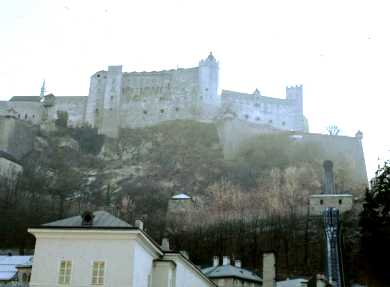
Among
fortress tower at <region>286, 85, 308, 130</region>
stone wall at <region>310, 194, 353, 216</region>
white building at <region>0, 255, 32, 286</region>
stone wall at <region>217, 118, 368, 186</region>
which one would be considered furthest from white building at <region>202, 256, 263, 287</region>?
fortress tower at <region>286, 85, 308, 130</region>

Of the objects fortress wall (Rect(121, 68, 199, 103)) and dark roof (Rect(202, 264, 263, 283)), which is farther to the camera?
fortress wall (Rect(121, 68, 199, 103))

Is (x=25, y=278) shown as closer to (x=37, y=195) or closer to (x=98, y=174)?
(x=37, y=195)

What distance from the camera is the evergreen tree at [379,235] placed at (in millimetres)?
30078

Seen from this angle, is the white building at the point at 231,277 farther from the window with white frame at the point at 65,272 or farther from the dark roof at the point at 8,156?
the dark roof at the point at 8,156

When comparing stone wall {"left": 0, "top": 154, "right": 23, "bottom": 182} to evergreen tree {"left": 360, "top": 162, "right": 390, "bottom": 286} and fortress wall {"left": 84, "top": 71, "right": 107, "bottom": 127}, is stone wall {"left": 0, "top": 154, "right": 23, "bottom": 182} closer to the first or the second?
fortress wall {"left": 84, "top": 71, "right": 107, "bottom": 127}

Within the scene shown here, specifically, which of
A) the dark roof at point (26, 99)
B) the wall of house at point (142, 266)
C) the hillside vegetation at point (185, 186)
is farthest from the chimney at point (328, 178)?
the wall of house at point (142, 266)

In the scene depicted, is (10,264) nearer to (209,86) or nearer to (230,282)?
(230,282)

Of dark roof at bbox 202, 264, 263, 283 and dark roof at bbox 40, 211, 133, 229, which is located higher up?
dark roof at bbox 202, 264, 263, 283

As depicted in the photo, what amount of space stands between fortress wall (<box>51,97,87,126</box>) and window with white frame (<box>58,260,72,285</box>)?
9800 cm

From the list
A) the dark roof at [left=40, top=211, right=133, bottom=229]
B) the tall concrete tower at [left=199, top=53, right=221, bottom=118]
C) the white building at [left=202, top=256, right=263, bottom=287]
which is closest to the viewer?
the dark roof at [left=40, top=211, right=133, bottom=229]

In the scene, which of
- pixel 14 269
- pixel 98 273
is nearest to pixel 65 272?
pixel 98 273

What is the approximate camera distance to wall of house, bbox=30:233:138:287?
2608 centimetres

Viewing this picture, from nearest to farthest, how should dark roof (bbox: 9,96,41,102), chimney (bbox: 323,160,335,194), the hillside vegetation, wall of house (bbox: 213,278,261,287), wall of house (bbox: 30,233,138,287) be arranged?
wall of house (bbox: 30,233,138,287) < wall of house (bbox: 213,278,261,287) < the hillside vegetation < chimney (bbox: 323,160,335,194) < dark roof (bbox: 9,96,41,102)

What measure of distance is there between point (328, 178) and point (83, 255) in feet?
246
